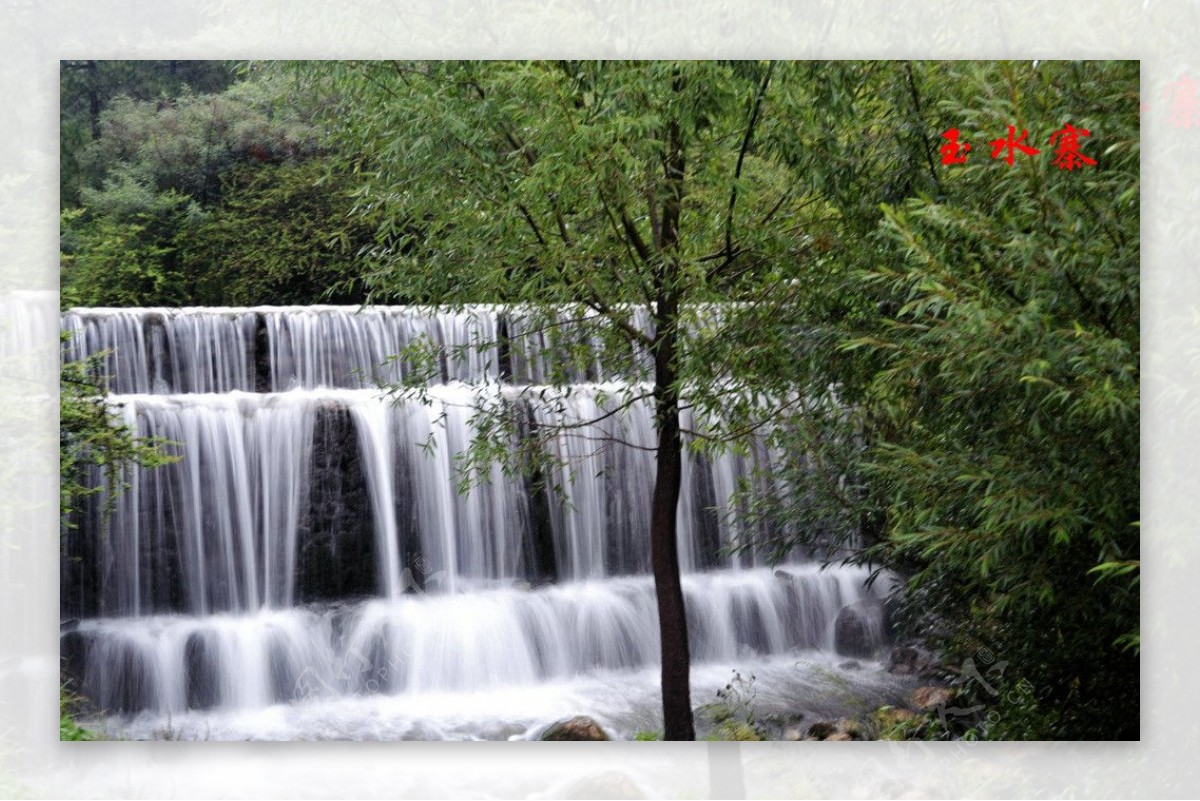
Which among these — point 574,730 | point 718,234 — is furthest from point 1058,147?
point 574,730

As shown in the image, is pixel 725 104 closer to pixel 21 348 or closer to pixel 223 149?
pixel 223 149

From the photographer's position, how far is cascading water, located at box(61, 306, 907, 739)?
4344mm

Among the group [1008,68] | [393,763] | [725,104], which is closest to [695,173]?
[725,104]

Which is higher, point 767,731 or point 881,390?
point 881,390

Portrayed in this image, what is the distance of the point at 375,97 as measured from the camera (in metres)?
4.37

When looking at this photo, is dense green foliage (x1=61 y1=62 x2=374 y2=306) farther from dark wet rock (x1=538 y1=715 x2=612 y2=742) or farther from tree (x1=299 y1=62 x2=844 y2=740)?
dark wet rock (x1=538 y1=715 x2=612 y2=742)

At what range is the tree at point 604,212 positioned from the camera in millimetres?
4285

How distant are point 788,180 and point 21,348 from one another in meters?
2.58

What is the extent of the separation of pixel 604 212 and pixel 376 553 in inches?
52.9

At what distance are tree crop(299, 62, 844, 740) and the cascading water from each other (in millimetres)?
69

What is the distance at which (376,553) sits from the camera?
14.5 feet

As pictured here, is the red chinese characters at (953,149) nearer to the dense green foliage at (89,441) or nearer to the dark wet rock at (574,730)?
the dark wet rock at (574,730)

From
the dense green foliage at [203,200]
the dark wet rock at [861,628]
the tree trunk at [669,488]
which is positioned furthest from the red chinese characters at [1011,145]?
the dense green foliage at [203,200]

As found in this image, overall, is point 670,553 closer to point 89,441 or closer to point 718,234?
point 718,234
